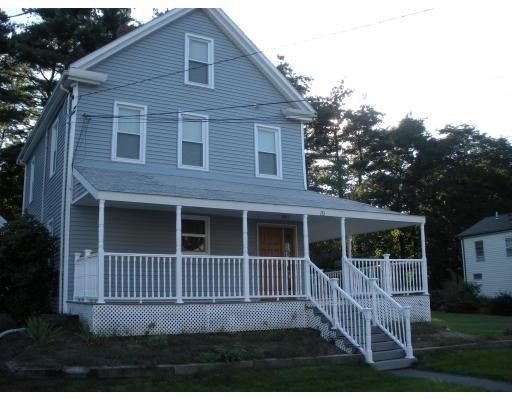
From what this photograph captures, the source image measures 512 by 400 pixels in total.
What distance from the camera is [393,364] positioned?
11180 mm

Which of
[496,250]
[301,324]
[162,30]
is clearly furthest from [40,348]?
[496,250]

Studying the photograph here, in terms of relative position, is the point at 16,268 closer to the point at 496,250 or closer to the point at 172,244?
the point at 172,244

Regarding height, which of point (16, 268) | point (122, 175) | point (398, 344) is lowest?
point (398, 344)

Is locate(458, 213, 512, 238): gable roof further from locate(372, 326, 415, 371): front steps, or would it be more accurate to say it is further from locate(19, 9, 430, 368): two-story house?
locate(372, 326, 415, 371): front steps

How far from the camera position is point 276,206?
14.1m

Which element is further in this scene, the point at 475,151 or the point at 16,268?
the point at 475,151

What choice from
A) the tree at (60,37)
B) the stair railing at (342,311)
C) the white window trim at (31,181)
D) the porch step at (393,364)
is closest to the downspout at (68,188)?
the stair railing at (342,311)

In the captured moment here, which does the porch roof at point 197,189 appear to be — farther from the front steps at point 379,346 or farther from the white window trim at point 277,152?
the front steps at point 379,346

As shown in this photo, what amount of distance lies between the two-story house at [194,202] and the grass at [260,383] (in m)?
1.95

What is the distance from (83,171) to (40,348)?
525cm

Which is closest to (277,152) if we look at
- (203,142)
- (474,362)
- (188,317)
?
(203,142)

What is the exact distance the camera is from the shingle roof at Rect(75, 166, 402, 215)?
1291cm

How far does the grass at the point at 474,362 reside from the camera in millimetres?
9906

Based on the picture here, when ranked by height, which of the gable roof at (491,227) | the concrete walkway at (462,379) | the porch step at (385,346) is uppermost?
the gable roof at (491,227)
